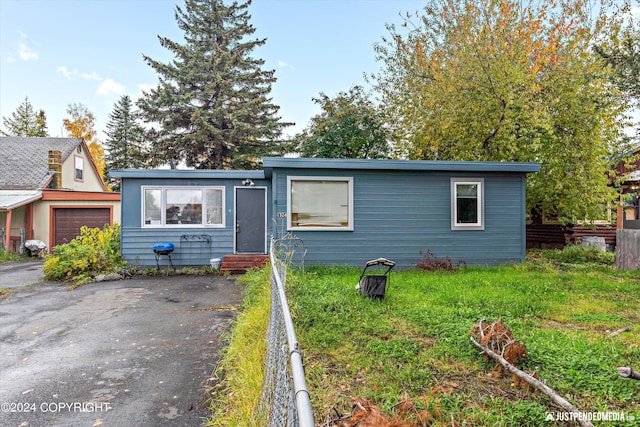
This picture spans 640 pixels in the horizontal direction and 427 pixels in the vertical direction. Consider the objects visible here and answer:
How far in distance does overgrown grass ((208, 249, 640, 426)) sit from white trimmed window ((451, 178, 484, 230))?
203 centimetres

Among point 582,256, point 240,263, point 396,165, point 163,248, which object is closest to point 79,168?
point 163,248

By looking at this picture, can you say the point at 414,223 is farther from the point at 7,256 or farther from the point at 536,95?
the point at 7,256

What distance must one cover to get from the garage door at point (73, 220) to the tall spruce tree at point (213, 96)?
6599 millimetres

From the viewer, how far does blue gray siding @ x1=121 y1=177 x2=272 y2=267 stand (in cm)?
838

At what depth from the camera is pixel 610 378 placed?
2.67 metres

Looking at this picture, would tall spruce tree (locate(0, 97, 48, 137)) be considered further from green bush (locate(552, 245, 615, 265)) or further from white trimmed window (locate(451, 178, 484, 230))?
green bush (locate(552, 245, 615, 265))

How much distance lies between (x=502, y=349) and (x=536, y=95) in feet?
33.6

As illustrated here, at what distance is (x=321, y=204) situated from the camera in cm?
783

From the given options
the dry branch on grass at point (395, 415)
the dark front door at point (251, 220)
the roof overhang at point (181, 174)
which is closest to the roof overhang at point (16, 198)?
the roof overhang at point (181, 174)

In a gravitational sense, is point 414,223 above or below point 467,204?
below

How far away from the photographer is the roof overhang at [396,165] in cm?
748

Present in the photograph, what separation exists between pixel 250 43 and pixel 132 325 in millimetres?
18940

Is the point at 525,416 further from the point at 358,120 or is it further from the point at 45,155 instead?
the point at 45,155

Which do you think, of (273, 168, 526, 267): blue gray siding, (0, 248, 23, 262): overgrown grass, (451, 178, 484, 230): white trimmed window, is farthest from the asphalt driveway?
(0, 248, 23, 262): overgrown grass
